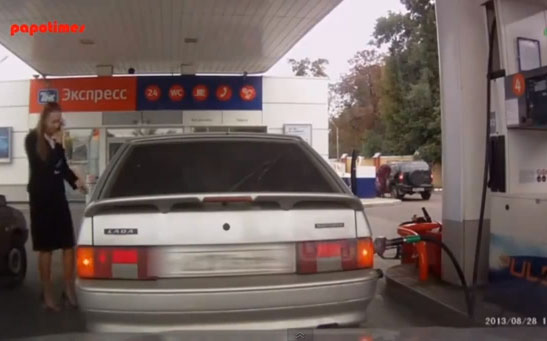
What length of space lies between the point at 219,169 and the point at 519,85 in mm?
2957

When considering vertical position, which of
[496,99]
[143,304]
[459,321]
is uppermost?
[496,99]

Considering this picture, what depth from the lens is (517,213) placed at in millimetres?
5395

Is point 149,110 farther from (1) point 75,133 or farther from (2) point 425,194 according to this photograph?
(2) point 425,194

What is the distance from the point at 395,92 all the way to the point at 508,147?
37757mm

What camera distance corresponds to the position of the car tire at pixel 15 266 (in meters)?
7.40

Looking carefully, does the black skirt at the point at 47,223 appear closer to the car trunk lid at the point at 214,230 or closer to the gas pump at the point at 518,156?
the car trunk lid at the point at 214,230

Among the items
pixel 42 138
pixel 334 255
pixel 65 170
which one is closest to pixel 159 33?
pixel 65 170

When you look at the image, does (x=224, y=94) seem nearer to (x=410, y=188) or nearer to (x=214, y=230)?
(x=410, y=188)

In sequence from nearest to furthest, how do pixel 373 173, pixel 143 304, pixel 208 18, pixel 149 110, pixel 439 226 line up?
pixel 143 304 < pixel 439 226 < pixel 208 18 < pixel 149 110 < pixel 373 173

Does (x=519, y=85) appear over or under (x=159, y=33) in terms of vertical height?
under

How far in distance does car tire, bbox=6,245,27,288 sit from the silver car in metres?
4.42

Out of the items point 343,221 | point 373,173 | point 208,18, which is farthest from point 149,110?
point 343,221

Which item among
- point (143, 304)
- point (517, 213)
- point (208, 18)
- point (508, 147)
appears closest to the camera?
point (143, 304)

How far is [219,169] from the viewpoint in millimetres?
4691
